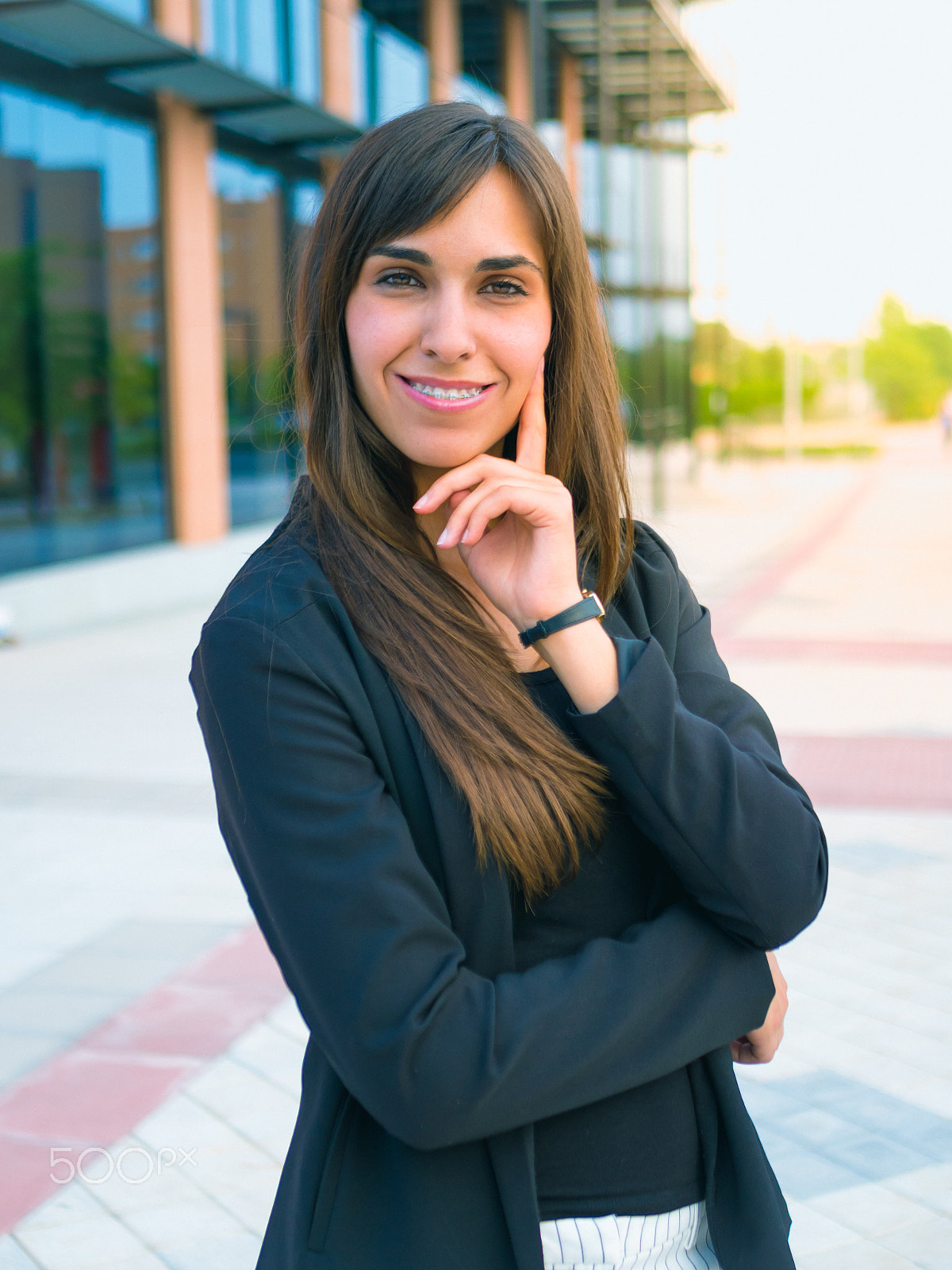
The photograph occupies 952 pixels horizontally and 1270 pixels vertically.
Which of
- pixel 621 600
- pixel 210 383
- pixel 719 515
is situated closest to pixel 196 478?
pixel 210 383

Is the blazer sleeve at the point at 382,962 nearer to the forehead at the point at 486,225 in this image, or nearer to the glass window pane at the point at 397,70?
the forehead at the point at 486,225

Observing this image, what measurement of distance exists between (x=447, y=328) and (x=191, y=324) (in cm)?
1268

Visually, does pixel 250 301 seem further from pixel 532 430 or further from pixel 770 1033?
pixel 770 1033

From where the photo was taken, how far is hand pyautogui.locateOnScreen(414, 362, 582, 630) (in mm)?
1403

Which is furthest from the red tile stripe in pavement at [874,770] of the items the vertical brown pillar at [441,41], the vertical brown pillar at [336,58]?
the vertical brown pillar at [441,41]

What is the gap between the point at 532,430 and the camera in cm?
154

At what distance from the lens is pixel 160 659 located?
987 cm

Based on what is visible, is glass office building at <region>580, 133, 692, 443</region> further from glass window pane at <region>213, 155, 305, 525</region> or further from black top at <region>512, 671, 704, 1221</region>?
black top at <region>512, 671, 704, 1221</region>

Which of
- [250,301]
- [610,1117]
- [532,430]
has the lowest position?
[610,1117]

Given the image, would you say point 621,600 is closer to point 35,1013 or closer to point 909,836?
point 35,1013

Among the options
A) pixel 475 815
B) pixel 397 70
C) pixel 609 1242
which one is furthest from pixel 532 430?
pixel 397 70

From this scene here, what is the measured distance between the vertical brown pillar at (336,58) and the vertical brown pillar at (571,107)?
11312mm

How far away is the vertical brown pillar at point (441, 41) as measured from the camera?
1873 centimetres

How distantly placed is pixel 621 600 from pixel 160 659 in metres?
8.58
